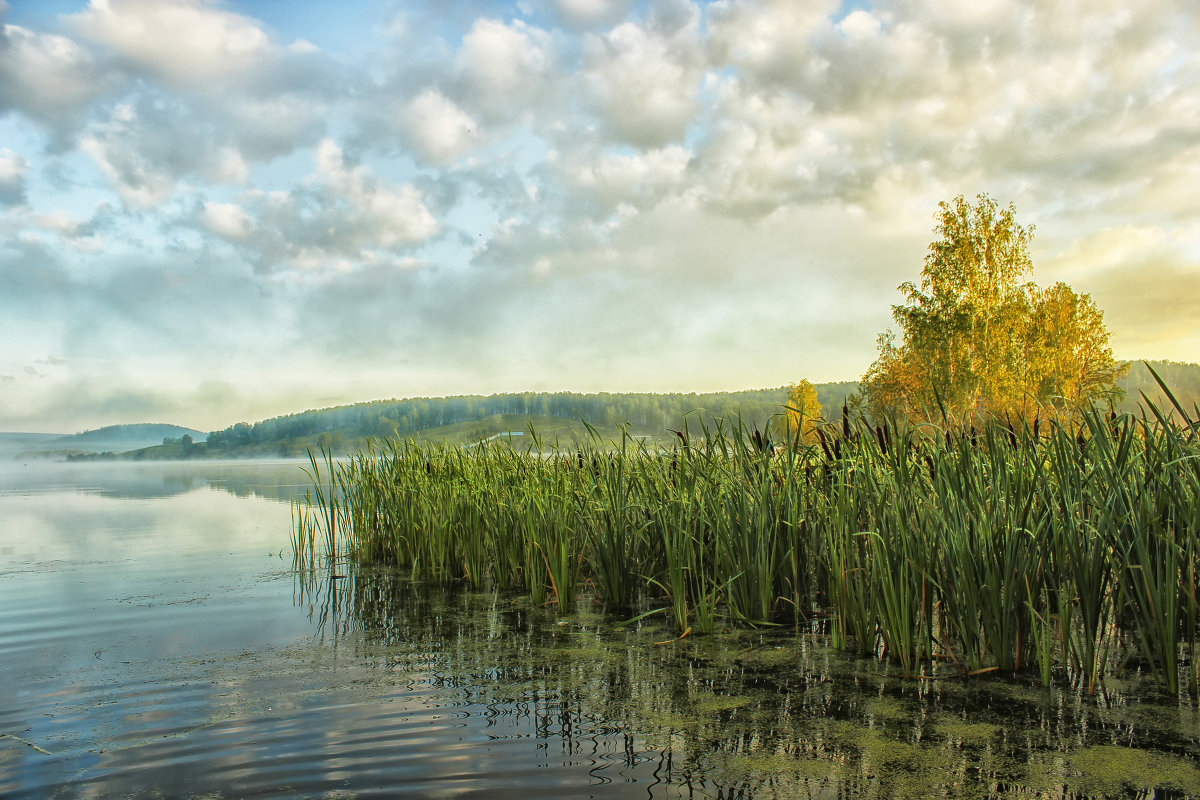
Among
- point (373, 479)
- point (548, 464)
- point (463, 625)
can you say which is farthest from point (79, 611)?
point (548, 464)

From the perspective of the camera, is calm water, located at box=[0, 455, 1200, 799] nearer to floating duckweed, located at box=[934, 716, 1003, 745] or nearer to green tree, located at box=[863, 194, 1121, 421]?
floating duckweed, located at box=[934, 716, 1003, 745]

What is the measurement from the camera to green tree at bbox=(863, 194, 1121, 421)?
30.1m

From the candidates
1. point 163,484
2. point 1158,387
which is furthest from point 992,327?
point 163,484

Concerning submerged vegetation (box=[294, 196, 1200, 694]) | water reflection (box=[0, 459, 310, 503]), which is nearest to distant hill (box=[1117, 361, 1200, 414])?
submerged vegetation (box=[294, 196, 1200, 694])

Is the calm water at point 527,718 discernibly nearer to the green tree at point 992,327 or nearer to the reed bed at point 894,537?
the reed bed at point 894,537

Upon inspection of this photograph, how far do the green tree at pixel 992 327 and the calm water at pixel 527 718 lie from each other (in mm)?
27202

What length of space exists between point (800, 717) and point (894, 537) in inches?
50.8

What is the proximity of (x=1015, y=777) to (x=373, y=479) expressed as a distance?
8.72 meters

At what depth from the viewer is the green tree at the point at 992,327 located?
30.1 meters

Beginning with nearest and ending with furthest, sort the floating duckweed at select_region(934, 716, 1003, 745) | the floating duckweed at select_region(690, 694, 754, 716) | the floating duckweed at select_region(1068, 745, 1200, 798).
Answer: the floating duckweed at select_region(1068, 745, 1200, 798)
the floating duckweed at select_region(934, 716, 1003, 745)
the floating duckweed at select_region(690, 694, 754, 716)

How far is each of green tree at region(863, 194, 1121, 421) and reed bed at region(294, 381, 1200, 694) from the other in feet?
82.9

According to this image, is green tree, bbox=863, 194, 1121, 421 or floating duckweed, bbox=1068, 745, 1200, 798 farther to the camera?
green tree, bbox=863, 194, 1121, 421

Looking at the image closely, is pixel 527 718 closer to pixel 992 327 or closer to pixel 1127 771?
pixel 1127 771

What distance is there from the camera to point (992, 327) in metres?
30.1
